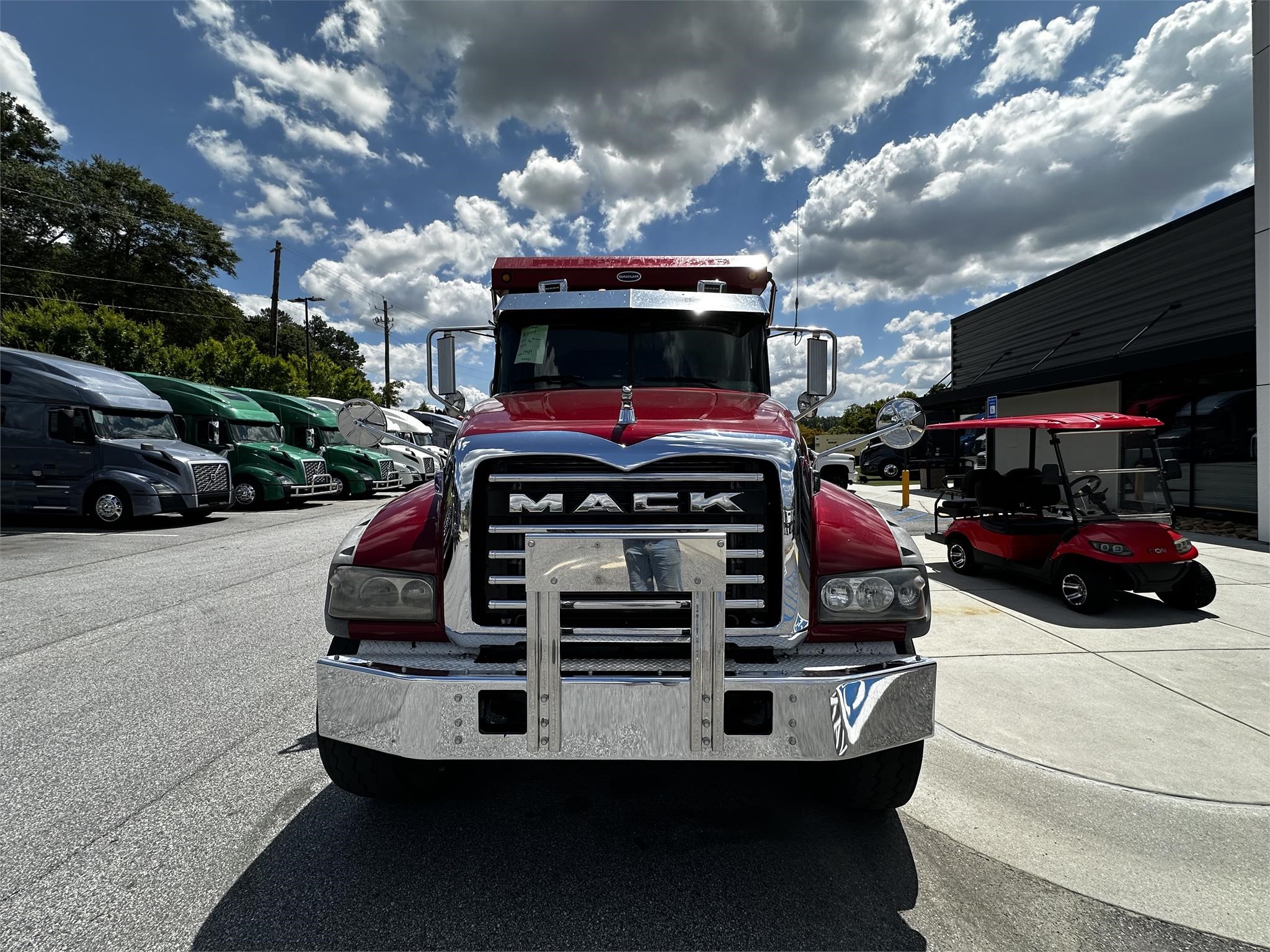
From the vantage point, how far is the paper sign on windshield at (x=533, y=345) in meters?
3.77

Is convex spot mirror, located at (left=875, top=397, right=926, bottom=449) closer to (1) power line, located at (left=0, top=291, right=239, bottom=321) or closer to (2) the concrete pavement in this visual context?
(2) the concrete pavement

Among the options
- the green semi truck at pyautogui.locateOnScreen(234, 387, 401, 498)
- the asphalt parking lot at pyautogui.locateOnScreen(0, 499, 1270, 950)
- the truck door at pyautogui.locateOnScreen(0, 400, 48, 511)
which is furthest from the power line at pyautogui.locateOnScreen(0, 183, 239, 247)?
the asphalt parking lot at pyautogui.locateOnScreen(0, 499, 1270, 950)

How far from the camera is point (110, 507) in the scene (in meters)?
11.7

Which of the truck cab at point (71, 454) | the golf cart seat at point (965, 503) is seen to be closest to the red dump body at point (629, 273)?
the golf cart seat at point (965, 503)

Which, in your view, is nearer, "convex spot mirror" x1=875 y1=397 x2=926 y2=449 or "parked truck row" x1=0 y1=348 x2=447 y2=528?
"convex spot mirror" x1=875 y1=397 x2=926 y2=449

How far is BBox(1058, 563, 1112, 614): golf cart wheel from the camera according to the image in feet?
17.9

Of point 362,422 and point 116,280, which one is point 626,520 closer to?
point 362,422

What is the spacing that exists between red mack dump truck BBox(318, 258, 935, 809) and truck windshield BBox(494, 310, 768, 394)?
1053 millimetres

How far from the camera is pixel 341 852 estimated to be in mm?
2283

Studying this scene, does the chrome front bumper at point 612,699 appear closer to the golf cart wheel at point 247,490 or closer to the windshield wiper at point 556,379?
the windshield wiper at point 556,379

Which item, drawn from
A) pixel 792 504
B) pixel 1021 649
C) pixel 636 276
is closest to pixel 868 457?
pixel 1021 649

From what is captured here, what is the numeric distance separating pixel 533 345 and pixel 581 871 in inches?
110

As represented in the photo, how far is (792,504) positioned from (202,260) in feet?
154

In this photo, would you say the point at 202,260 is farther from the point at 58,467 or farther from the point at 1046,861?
the point at 1046,861
